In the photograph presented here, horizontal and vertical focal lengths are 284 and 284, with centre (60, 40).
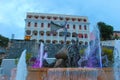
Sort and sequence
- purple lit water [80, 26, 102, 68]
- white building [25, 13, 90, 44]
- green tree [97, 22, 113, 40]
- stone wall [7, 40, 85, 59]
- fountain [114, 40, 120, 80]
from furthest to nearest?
white building [25, 13, 90, 44] < green tree [97, 22, 113, 40] < stone wall [7, 40, 85, 59] < purple lit water [80, 26, 102, 68] < fountain [114, 40, 120, 80]

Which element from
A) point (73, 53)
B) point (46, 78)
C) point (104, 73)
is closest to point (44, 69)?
point (46, 78)

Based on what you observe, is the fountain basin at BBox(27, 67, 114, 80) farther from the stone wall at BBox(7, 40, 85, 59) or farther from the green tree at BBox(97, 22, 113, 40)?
the green tree at BBox(97, 22, 113, 40)

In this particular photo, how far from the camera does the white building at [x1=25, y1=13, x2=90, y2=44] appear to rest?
63.6 m

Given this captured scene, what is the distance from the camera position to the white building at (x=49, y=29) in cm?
6359

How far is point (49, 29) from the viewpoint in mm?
65312

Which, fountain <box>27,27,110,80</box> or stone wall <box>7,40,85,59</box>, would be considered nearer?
fountain <box>27,27,110,80</box>

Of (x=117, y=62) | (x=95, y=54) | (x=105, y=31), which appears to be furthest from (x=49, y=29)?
(x=117, y=62)

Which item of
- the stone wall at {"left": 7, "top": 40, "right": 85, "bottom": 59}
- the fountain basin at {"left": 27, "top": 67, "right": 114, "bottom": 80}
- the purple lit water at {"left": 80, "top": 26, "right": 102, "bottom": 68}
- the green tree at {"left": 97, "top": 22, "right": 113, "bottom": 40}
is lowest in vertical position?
the fountain basin at {"left": 27, "top": 67, "right": 114, "bottom": 80}

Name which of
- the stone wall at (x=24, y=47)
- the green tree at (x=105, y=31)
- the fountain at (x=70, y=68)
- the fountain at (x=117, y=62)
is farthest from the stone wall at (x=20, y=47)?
the fountain at (x=117, y=62)

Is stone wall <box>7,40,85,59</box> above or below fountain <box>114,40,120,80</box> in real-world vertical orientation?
above

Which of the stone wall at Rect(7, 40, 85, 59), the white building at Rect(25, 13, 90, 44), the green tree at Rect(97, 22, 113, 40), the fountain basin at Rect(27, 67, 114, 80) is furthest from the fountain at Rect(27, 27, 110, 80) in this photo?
the white building at Rect(25, 13, 90, 44)

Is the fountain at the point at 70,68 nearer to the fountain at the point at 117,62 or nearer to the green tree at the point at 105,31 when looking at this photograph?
the fountain at the point at 117,62

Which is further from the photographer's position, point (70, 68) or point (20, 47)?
point (20, 47)

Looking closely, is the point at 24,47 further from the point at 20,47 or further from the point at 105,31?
the point at 105,31
